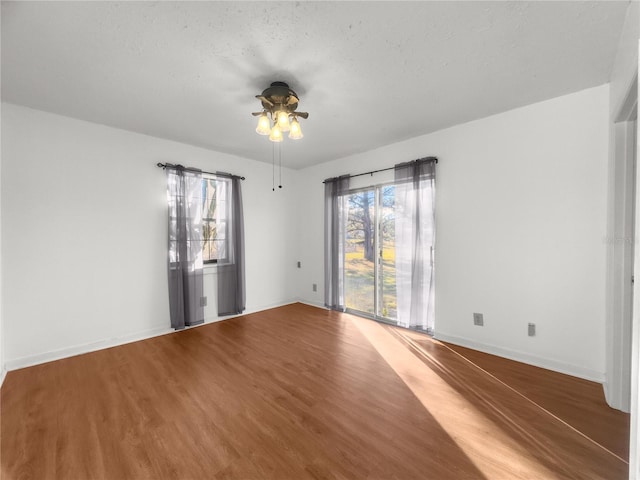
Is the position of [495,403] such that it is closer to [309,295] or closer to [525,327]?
[525,327]

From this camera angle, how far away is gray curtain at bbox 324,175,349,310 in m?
4.55

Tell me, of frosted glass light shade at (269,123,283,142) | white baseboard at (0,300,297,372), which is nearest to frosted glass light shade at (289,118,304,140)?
frosted glass light shade at (269,123,283,142)

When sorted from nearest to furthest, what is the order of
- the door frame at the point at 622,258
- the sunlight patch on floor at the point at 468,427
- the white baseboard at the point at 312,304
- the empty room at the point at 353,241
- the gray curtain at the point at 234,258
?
the sunlight patch on floor at the point at 468,427 → the empty room at the point at 353,241 → the door frame at the point at 622,258 → the gray curtain at the point at 234,258 → the white baseboard at the point at 312,304

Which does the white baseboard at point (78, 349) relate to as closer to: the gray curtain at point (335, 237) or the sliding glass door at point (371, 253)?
the gray curtain at point (335, 237)

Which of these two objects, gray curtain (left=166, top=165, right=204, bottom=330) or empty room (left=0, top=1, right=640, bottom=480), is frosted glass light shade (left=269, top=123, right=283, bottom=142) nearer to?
empty room (left=0, top=1, right=640, bottom=480)

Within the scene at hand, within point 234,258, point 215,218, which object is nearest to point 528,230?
point 234,258

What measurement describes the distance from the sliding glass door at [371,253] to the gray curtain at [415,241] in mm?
193

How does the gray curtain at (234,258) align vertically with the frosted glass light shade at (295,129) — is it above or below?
below

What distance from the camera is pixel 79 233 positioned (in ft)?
9.89

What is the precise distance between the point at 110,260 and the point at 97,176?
3.34 ft

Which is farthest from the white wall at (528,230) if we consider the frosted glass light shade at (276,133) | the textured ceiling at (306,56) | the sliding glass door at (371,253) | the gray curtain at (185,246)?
the gray curtain at (185,246)

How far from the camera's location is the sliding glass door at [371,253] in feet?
13.1

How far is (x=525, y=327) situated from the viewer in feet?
8.99

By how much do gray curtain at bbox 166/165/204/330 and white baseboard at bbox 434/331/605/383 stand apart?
11.1 ft
